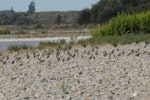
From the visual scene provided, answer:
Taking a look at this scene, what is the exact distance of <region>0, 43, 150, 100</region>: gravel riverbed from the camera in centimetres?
922

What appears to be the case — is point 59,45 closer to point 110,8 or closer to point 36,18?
point 110,8

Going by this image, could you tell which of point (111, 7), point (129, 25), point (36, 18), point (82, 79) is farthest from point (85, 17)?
point (82, 79)

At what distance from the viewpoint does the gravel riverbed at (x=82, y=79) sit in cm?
922

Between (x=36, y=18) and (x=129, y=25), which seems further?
(x=36, y=18)

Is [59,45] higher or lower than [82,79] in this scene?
lower

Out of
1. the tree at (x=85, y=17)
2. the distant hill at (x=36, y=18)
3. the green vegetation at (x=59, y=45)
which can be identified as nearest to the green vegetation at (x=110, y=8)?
the tree at (x=85, y=17)

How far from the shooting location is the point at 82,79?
11352 mm

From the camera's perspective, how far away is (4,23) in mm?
112188

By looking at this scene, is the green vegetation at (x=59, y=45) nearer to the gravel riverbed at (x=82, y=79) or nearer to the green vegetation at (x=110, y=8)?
the gravel riverbed at (x=82, y=79)

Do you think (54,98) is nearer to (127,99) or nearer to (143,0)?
(127,99)

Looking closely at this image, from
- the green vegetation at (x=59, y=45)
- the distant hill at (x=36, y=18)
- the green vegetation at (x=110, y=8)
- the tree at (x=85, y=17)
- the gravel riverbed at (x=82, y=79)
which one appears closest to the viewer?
the gravel riverbed at (x=82, y=79)

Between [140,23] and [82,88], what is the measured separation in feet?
67.5

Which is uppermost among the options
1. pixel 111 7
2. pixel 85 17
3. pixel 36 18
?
pixel 111 7

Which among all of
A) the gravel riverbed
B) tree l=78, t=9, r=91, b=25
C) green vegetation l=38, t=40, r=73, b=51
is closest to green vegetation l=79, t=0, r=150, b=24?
tree l=78, t=9, r=91, b=25
